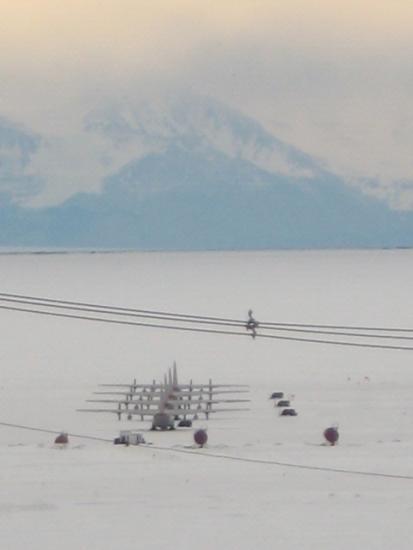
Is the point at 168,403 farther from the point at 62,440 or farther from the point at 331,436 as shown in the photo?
the point at 331,436

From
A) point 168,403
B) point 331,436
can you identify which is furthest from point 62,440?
point 168,403

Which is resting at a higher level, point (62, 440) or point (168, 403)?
point (168, 403)

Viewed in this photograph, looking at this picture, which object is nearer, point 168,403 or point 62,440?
point 62,440

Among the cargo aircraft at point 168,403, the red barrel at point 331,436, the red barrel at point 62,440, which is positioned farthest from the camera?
the cargo aircraft at point 168,403

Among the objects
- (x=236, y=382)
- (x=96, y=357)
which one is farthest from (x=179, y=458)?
(x=96, y=357)

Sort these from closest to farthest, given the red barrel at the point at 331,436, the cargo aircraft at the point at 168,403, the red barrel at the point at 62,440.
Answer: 1. the red barrel at the point at 62,440
2. the red barrel at the point at 331,436
3. the cargo aircraft at the point at 168,403

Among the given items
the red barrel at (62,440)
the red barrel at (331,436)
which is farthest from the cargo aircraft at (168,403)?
the red barrel at (331,436)

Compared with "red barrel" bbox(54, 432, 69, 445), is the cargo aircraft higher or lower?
higher

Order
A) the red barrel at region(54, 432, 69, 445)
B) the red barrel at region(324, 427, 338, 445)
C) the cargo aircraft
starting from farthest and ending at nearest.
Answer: the cargo aircraft < the red barrel at region(324, 427, 338, 445) < the red barrel at region(54, 432, 69, 445)

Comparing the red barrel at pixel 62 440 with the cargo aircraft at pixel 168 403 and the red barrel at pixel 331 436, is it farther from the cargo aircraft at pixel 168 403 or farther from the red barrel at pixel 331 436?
the red barrel at pixel 331 436

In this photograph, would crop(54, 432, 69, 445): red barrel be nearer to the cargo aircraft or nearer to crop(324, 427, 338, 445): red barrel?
the cargo aircraft

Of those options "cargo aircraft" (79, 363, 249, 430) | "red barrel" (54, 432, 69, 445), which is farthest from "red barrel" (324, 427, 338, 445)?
"cargo aircraft" (79, 363, 249, 430)

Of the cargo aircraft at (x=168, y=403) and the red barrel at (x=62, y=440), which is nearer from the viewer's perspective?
the red barrel at (x=62, y=440)
